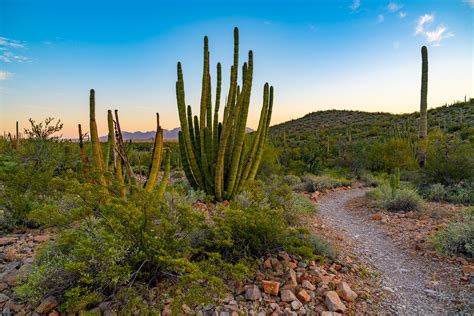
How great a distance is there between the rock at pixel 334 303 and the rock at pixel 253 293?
26.3 inches

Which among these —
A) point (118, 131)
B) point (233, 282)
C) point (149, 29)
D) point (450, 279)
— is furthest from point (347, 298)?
point (149, 29)

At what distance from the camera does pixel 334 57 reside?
14.1m

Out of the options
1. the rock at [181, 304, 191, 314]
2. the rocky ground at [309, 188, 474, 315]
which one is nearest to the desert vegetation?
the rock at [181, 304, 191, 314]

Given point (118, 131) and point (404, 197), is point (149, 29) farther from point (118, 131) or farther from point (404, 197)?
point (404, 197)

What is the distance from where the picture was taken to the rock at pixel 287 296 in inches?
116

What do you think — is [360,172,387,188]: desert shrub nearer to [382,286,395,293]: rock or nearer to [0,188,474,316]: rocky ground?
[0,188,474,316]: rocky ground

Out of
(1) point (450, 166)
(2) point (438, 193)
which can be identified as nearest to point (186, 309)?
(2) point (438, 193)

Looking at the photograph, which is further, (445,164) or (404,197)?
(445,164)

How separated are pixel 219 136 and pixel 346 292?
17.8 ft

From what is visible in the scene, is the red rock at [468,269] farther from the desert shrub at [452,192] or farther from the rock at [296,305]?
the desert shrub at [452,192]

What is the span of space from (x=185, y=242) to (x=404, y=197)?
20.5 ft

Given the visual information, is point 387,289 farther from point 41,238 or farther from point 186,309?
point 41,238

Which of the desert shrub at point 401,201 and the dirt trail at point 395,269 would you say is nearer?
the dirt trail at point 395,269

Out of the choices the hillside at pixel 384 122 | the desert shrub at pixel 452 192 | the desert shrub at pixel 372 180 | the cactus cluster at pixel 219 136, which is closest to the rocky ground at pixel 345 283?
the cactus cluster at pixel 219 136
